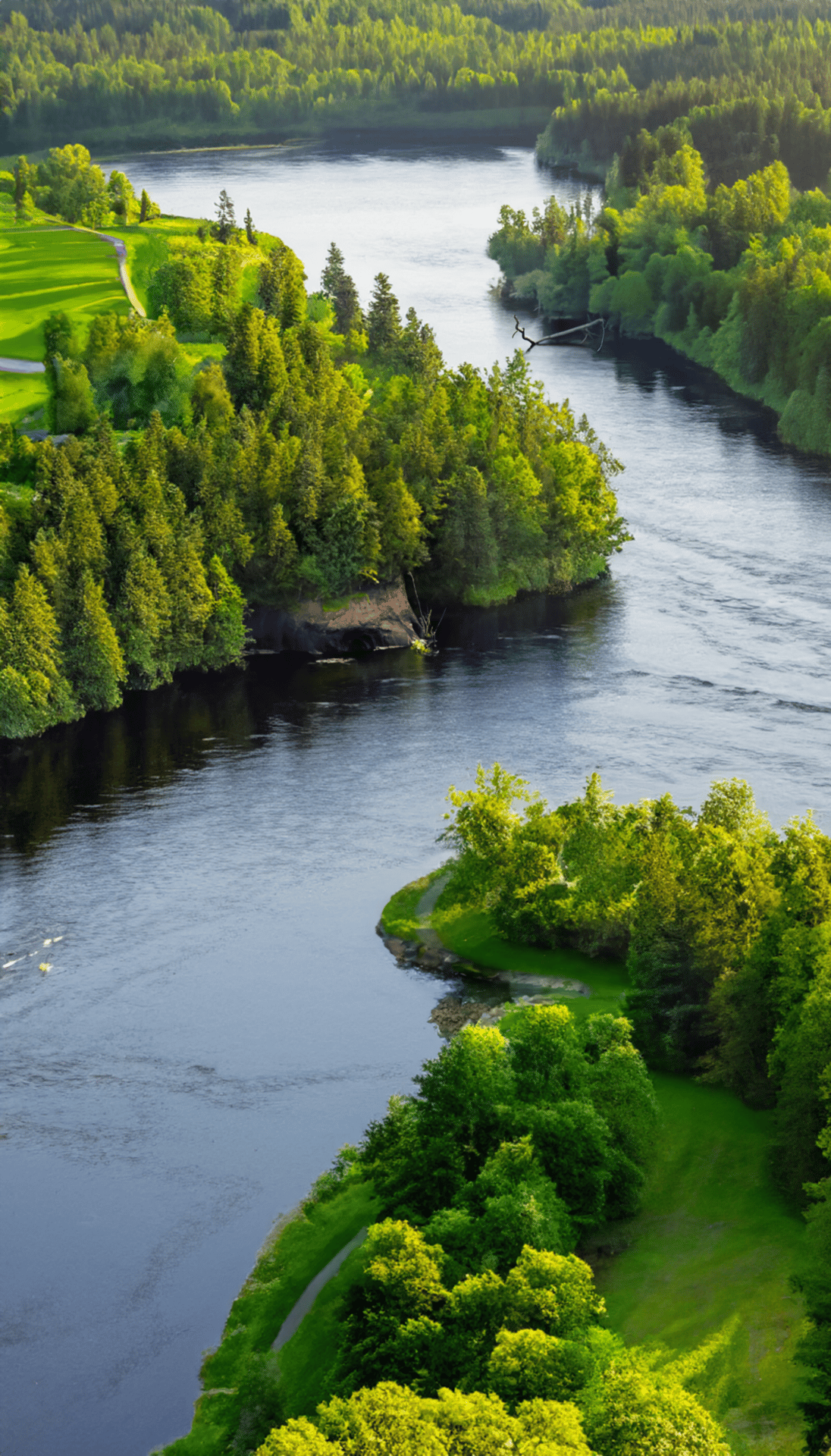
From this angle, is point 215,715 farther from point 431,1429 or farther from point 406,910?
point 431,1429

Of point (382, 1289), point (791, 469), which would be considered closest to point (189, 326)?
point (791, 469)

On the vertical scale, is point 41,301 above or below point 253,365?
above

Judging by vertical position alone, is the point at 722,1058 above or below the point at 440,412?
below

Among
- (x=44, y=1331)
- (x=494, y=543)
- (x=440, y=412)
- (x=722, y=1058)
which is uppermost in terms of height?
(x=440, y=412)

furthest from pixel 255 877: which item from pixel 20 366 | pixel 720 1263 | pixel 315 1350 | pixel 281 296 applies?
pixel 281 296

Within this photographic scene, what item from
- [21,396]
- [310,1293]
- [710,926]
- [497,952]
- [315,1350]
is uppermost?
[21,396]

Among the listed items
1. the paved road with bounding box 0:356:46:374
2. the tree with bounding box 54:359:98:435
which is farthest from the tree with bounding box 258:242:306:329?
the tree with bounding box 54:359:98:435

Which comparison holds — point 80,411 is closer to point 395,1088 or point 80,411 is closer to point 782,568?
point 782,568
